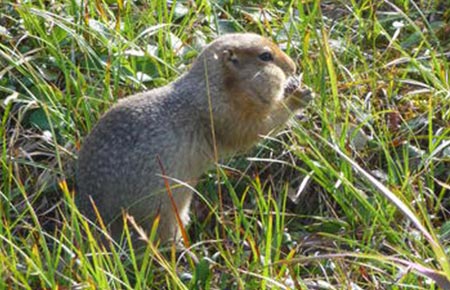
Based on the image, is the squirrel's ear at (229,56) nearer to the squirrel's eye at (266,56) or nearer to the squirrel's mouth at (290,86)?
the squirrel's eye at (266,56)

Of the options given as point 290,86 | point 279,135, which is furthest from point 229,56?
point 279,135

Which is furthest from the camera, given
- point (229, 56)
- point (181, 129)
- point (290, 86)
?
point (290, 86)

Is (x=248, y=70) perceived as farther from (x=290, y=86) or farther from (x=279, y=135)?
(x=279, y=135)

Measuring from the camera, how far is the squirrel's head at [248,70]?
174 inches

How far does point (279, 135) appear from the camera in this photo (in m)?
4.65

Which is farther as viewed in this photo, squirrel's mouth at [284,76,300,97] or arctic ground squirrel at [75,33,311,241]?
squirrel's mouth at [284,76,300,97]

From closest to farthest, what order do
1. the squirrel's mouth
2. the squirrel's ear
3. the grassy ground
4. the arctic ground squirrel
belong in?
the grassy ground, the arctic ground squirrel, the squirrel's ear, the squirrel's mouth

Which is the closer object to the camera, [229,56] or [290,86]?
[229,56]

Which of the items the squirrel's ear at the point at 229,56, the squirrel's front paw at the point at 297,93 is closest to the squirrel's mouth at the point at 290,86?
the squirrel's front paw at the point at 297,93

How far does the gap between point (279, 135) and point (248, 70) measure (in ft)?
1.24

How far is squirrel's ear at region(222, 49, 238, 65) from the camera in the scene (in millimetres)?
4414

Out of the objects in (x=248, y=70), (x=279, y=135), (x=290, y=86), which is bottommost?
(x=279, y=135)

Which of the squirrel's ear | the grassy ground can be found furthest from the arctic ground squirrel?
the grassy ground

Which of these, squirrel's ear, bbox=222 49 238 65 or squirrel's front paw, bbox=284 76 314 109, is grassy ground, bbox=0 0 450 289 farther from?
squirrel's ear, bbox=222 49 238 65
